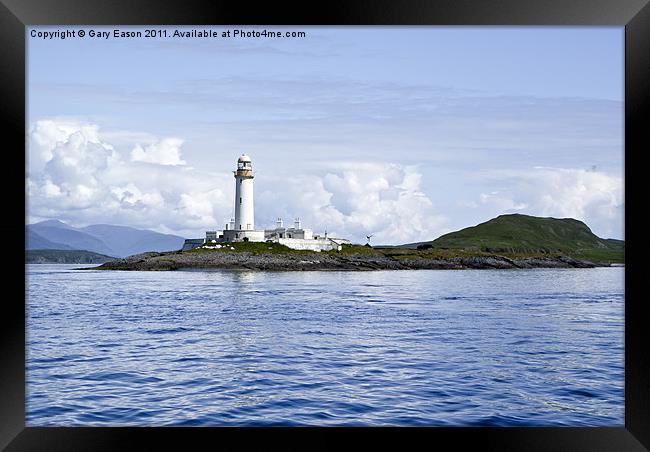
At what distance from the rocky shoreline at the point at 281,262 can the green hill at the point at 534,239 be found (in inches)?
1286

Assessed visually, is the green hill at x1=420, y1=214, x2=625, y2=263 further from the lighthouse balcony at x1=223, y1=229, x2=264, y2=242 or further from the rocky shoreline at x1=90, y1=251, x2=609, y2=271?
the lighthouse balcony at x1=223, y1=229, x2=264, y2=242

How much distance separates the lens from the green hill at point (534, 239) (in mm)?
118938

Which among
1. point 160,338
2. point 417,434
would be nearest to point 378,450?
point 417,434

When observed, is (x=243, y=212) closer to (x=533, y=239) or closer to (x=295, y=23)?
(x=295, y=23)

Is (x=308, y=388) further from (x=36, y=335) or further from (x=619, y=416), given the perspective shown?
(x=36, y=335)

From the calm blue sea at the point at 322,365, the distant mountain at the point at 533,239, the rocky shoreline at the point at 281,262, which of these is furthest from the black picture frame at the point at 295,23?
the distant mountain at the point at 533,239

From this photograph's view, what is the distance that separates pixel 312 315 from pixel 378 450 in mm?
17438

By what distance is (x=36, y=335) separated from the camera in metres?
17.9

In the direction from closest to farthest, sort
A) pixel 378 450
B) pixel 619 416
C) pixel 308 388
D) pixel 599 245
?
Answer: pixel 378 450 < pixel 619 416 < pixel 308 388 < pixel 599 245

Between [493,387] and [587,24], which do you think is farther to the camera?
[493,387]

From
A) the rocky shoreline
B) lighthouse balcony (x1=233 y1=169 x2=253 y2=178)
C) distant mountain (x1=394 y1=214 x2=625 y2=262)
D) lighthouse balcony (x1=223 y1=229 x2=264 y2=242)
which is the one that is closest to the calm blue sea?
the rocky shoreline

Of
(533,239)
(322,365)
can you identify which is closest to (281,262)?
(322,365)

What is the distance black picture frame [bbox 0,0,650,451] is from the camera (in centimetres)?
462

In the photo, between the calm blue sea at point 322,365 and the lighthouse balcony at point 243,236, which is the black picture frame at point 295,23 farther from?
the lighthouse balcony at point 243,236
